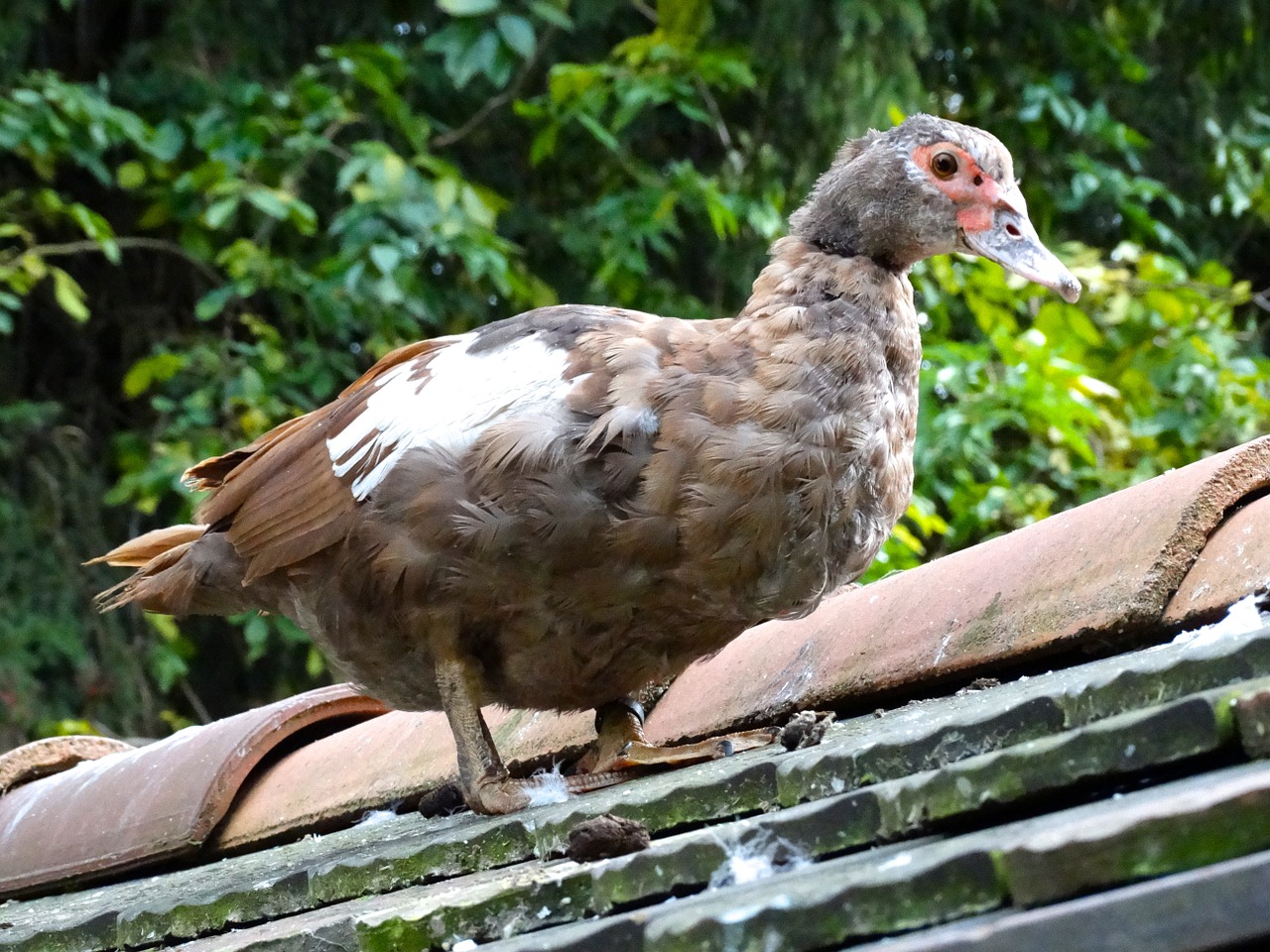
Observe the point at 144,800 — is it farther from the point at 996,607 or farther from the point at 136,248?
the point at 136,248

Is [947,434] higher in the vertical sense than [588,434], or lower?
lower

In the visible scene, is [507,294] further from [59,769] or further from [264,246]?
[59,769]

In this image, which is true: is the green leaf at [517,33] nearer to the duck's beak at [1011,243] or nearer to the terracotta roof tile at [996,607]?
the duck's beak at [1011,243]

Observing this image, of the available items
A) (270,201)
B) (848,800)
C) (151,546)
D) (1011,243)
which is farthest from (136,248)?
(848,800)

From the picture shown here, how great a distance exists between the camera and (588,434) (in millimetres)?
2375

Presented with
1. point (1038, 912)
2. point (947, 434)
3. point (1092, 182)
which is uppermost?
point (1038, 912)

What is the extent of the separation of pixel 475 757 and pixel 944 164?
1.26 metres

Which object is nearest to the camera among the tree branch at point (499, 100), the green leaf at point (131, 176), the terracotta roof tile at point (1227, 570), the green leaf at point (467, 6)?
the terracotta roof tile at point (1227, 570)


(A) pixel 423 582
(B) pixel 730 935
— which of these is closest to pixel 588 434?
(A) pixel 423 582

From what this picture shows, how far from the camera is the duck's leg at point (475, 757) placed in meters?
2.50

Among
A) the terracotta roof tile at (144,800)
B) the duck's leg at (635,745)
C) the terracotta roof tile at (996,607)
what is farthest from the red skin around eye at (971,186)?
the terracotta roof tile at (144,800)

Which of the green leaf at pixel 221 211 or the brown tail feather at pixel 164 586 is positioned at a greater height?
the green leaf at pixel 221 211

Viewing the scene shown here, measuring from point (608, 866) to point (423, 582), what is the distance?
994 mm

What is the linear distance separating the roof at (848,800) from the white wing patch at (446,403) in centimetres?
59
